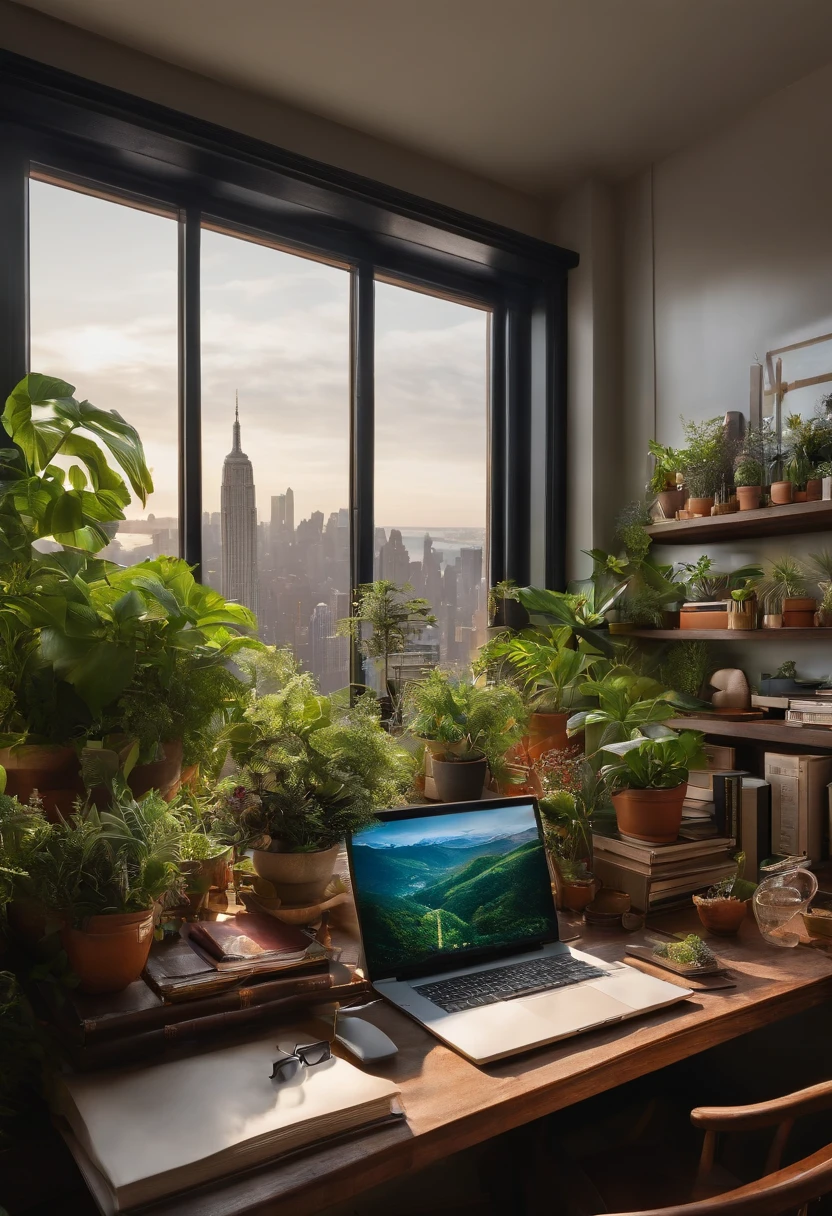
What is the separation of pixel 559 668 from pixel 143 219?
1828 millimetres

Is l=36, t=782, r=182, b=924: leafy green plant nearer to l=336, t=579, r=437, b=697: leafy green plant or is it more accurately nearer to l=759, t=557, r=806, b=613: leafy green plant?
l=336, t=579, r=437, b=697: leafy green plant

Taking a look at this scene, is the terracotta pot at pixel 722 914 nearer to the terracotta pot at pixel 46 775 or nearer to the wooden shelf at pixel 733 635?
the wooden shelf at pixel 733 635

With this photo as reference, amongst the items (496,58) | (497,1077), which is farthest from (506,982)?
(496,58)

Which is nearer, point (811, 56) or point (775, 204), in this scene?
point (811, 56)

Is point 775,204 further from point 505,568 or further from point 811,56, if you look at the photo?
point 505,568

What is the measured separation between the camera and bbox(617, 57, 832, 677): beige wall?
2.57 metres

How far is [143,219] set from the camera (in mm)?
2502

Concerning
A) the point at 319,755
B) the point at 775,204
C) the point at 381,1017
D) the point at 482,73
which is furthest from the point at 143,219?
the point at 381,1017

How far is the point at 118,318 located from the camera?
244cm

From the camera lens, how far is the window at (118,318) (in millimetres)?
2322

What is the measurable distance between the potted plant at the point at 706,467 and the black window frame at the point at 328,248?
566 mm

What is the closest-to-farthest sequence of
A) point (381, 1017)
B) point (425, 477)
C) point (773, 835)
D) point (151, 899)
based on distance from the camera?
point (151, 899), point (381, 1017), point (773, 835), point (425, 477)

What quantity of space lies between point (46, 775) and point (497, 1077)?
926mm

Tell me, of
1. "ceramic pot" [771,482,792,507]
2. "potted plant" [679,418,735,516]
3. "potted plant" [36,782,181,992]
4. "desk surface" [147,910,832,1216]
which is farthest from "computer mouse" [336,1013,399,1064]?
"potted plant" [679,418,735,516]
